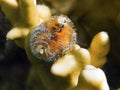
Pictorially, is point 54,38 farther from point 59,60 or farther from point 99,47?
point 99,47

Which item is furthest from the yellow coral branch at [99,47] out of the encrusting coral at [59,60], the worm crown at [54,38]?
the worm crown at [54,38]

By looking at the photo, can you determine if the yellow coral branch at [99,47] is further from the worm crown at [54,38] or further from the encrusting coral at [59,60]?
the worm crown at [54,38]

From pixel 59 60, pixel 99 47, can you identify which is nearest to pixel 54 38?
pixel 59 60

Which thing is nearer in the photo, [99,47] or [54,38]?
[54,38]

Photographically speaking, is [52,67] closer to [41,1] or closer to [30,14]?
[30,14]

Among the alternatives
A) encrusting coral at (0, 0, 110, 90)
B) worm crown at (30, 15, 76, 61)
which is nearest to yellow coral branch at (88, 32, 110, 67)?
encrusting coral at (0, 0, 110, 90)

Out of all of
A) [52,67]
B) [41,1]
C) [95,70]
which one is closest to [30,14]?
[41,1]
